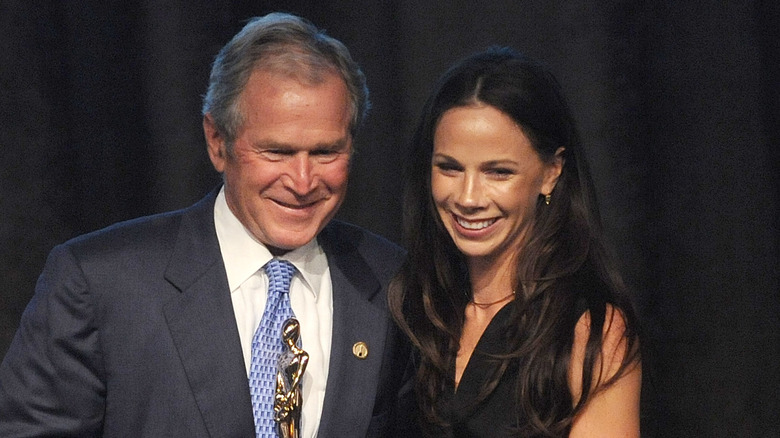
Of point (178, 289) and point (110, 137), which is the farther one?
point (110, 137)

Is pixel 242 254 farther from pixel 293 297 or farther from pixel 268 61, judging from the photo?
pixel 268 61

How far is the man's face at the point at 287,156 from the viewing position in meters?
2.07

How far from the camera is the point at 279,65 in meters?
2.09

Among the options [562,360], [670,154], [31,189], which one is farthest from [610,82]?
[31,189]

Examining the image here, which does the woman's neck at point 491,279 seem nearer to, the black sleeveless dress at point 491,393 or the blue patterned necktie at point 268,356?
the black sleeveless dress at point 491,393

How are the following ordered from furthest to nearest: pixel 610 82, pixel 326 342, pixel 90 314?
pixel 610 82 → pixel 326 342 → pixel 90 314

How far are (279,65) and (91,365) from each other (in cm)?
62

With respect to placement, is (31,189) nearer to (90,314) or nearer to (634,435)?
(90,314)

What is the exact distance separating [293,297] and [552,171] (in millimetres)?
557

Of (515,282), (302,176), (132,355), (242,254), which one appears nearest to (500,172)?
(515,282)

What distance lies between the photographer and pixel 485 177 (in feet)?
7.13

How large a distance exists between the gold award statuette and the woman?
0.27m

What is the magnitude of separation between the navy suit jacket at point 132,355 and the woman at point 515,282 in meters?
0.26

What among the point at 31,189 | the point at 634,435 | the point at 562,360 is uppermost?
the point at 31,189
